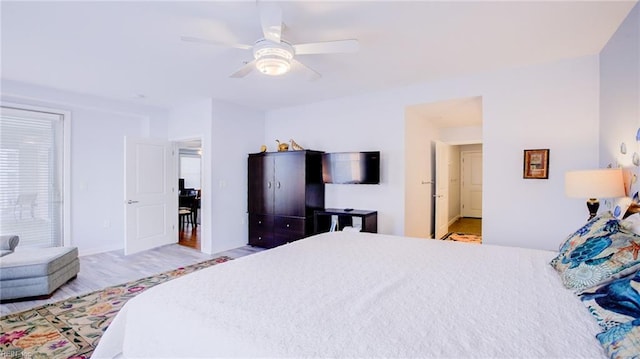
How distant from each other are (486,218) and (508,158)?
746 millimetres

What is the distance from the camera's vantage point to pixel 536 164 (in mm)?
3354

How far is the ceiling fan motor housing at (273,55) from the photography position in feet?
7.55

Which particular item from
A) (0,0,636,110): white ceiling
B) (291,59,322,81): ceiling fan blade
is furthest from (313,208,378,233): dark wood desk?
(291,59,322,81): ceiling fan blade

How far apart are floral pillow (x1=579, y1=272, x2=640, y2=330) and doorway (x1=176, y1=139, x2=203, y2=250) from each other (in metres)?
4.74

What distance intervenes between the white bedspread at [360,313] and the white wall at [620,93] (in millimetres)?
1468

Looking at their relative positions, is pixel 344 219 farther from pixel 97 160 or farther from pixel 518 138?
pixel 97 160

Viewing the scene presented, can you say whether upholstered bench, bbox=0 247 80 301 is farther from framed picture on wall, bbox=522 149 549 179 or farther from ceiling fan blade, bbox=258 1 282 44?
framed picture on wall, bbox=522 149 549 179

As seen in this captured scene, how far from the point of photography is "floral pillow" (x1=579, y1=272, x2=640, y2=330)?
988mm

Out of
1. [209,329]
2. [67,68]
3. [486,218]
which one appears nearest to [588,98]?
[486,218]

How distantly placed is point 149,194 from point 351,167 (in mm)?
3355

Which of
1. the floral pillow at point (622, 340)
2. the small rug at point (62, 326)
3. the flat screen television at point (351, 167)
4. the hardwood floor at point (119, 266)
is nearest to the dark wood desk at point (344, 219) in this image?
the flat screen television at point (351, 167)

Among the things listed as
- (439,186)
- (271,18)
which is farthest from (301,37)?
(439,186)

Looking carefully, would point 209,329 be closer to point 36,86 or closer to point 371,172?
point 371,172

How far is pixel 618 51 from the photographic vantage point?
2.55 meters
